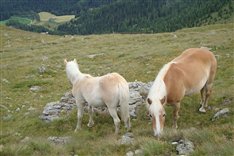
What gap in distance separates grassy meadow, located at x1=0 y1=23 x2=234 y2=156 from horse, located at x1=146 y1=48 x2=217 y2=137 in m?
0.57

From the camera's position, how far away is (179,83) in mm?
13086

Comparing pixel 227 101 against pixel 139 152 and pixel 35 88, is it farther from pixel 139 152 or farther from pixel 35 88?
pixel 35 88

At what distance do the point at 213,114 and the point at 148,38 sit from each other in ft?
113

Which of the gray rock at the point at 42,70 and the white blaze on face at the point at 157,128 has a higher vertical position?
the white blaze on face at the point at 157,128

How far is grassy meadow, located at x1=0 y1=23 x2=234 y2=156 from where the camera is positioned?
33.0 feet

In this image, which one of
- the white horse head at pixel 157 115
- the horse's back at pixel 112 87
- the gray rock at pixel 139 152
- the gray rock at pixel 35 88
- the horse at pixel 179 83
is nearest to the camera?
the gray rock at pixel 139 152

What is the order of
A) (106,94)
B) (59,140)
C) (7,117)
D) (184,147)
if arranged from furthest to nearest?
(7,117) → (59,140) → (106,94) → (184,147)

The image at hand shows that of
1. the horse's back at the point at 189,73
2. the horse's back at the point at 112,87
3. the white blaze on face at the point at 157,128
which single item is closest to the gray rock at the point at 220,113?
the horse's back at the point at 189,73

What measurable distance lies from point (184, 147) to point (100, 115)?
6677mm

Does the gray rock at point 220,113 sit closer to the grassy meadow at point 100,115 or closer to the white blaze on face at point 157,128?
the grassy meadow at point 100,115

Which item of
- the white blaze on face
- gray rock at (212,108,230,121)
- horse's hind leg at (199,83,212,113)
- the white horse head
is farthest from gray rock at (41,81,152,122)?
the white blaze on face

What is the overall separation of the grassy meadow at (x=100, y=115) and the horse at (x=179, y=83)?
1.88 feet

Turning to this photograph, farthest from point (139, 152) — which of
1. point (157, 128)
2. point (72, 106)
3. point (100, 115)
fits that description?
point (72, 106)

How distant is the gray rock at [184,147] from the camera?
9.03 meters
